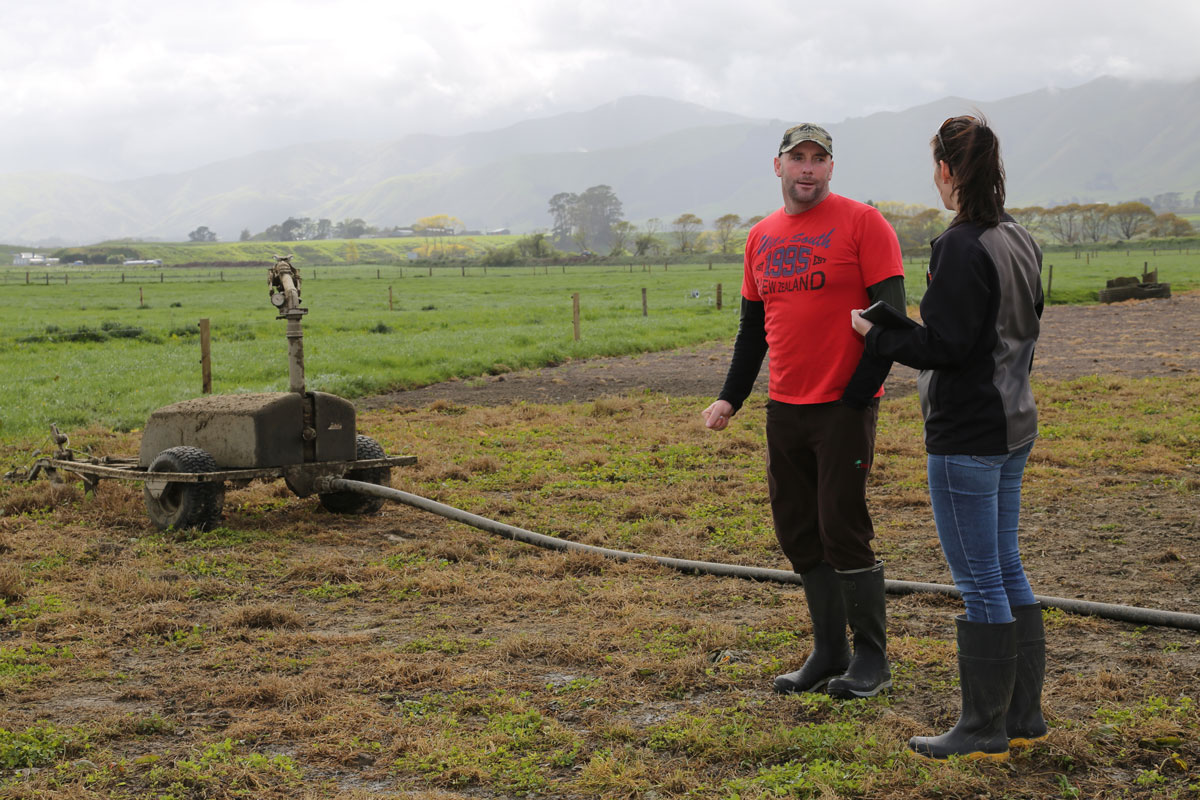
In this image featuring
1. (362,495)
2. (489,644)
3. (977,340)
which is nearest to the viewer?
(977,340)

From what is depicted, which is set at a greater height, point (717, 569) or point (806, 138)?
point (806, 138)

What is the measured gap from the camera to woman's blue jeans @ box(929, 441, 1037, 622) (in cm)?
350

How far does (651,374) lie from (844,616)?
46.4ft

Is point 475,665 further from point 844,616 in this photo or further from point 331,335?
point 331,335

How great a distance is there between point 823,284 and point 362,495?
559 centimetres

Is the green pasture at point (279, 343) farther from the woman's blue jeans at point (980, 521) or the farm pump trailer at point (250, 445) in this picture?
the woman's blue jeans at point (980, 521)

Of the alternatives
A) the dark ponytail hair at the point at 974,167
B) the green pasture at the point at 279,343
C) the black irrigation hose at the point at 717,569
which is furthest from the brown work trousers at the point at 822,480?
the green pasture at the point at 279,343

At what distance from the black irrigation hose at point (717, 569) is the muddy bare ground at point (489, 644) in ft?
0.25

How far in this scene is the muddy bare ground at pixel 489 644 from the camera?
151 inches

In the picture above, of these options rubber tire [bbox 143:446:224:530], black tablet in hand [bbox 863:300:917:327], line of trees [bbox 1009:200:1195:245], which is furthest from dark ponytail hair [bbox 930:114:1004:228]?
line of trees [bbox 1009:200:1195:245]

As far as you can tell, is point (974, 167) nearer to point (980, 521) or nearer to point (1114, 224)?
point (980, 521)

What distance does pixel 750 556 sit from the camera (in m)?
7.02

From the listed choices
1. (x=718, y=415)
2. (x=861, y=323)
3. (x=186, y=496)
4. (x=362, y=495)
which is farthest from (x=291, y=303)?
(x=861, y=323)

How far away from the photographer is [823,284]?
4.16 m
